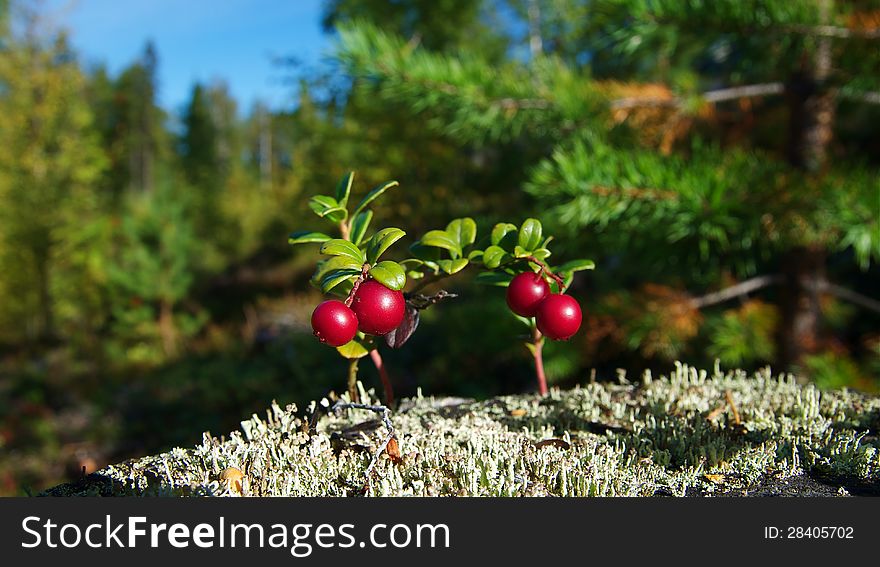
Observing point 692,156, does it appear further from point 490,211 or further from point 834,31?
point 490,211

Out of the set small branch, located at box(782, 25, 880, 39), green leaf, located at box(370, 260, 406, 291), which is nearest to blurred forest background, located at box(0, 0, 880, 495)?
small branch, located at box(782, 25, 880, 39)

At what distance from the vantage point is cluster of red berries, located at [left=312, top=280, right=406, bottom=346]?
50.6 inches

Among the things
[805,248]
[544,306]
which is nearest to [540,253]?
[544,306]

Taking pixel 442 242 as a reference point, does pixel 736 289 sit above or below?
above

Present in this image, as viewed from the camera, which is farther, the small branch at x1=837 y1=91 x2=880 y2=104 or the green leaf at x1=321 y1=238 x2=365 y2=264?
the small branch at x1=837 y1=91 x2=880 y2=104

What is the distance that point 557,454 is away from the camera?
152 centimetres

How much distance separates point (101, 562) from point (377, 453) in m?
0.57

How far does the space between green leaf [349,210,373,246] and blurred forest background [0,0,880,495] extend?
54.7 inches

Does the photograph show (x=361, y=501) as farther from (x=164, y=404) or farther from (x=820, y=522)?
(x=164, y=404)

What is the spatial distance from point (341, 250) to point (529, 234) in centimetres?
47

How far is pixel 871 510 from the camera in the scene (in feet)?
4.18

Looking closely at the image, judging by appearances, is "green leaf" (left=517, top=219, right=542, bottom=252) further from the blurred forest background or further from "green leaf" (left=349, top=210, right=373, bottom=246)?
the blurred forest background

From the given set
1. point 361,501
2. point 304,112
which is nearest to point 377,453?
point 361,501

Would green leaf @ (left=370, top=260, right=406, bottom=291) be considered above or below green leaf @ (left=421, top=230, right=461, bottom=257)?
below
